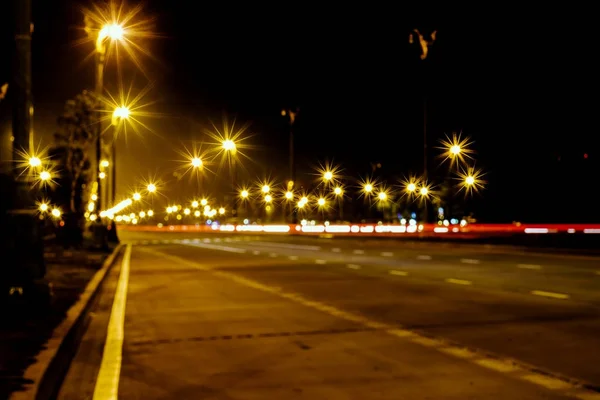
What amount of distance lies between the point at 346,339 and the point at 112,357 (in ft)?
10.1

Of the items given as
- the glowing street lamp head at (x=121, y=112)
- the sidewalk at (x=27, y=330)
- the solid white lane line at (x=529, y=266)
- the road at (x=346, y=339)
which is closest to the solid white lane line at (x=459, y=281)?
the road at (x=346, y=339)

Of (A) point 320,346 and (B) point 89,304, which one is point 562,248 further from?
(A) point 320,346

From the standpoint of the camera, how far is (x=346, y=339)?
11.6m

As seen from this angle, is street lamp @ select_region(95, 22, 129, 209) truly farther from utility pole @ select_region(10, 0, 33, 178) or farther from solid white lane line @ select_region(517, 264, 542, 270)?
utility pole @ select_region(10, 0, 33, 178)

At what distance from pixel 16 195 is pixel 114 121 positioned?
96.6ft

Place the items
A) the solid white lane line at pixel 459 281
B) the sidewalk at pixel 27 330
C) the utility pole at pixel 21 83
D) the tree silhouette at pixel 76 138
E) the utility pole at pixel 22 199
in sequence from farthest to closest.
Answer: the tree silhouette at pixel 76 138 < the solid white lane line at pixel 459 281 < the utility pole at pixel 21 83 < the utility pole at pixel 22 199 < the sidewalk at pixel 27 330

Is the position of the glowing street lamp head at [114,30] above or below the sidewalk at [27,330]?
above

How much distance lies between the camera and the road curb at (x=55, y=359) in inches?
308

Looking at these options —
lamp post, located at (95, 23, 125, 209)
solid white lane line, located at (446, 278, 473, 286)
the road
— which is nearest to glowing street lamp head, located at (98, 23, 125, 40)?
lamp post, located at (95, 23, 125, 209)

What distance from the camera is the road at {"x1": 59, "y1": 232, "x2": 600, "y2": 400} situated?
850cm

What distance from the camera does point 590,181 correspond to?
76.2 metres

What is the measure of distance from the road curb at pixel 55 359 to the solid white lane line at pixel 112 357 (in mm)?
405

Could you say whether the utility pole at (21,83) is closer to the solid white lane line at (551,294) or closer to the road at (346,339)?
the road at (346,339)

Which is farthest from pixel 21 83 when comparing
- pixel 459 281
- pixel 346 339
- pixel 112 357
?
pixel 459 281
